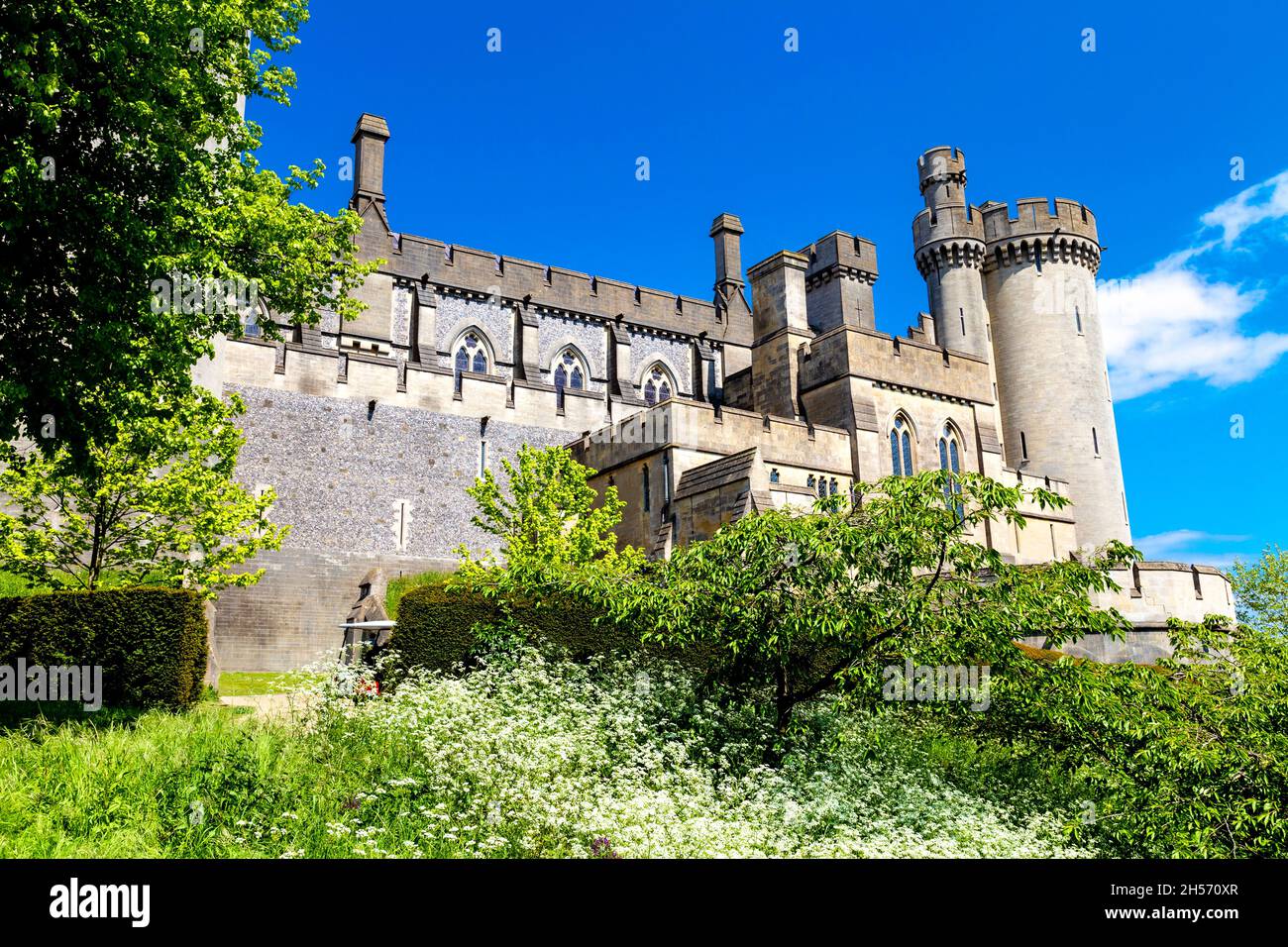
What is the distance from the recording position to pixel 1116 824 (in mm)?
9141

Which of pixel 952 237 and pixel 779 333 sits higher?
pixel 952 237

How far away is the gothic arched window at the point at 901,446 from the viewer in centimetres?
3045

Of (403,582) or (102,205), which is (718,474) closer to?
(403,582)

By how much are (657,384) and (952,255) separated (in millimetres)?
14158

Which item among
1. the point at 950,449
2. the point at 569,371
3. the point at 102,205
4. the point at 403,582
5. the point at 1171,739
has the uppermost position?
the point at 569,371

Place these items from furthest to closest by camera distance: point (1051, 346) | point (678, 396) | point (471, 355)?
point (1051, 346), point (471, 355), point (678, 396)

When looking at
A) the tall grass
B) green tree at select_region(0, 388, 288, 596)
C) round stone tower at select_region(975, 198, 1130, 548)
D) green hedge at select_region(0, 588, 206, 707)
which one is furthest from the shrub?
round stone tower at select_region(975, 198, 1130, 548)

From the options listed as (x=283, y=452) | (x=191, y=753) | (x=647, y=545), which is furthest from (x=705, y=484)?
(x=191, y=753)

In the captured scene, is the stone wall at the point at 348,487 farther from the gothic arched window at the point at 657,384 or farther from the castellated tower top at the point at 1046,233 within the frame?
the castellated tower top at the point at 1046,233

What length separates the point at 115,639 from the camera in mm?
12578

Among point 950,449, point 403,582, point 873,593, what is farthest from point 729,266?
point 873,593

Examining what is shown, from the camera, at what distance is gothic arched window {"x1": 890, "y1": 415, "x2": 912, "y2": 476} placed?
30.5 meters

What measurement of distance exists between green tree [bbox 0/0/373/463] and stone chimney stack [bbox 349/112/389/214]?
80.4 feet

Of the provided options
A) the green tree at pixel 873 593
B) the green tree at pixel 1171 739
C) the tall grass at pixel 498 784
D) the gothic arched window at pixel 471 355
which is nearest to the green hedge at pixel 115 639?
the tall grass at pixel 498 784
